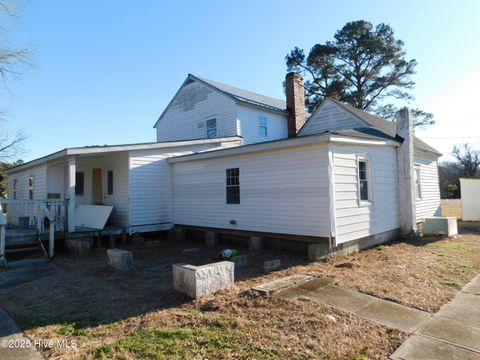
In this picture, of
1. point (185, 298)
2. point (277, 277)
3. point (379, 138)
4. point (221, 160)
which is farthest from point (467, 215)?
point (185, 298)

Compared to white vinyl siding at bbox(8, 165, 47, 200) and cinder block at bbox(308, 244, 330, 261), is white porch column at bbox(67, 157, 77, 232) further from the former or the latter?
cinder block at bbox(308, 244, 330, 261)

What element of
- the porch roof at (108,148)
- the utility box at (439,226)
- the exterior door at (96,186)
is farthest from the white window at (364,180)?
the exterior door at (96,186)

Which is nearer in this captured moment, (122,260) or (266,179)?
(122,260)

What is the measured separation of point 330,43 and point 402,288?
94.7 ft

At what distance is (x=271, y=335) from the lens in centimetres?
397

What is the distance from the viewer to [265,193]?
32.0 ft

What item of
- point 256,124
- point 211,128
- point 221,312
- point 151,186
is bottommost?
point 221,312

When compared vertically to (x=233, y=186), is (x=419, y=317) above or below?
below

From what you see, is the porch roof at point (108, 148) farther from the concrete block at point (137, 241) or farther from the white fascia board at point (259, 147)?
the concrete block at point (137, 241)

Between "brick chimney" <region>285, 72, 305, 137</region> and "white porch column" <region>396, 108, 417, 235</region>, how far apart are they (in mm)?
6547

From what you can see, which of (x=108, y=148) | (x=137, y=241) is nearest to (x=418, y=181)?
(x=137, y=241)

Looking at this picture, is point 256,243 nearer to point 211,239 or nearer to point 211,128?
point 211,239

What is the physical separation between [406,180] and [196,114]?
41.2 ft

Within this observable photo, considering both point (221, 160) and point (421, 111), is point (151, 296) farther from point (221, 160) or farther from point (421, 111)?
point (421, 111)
